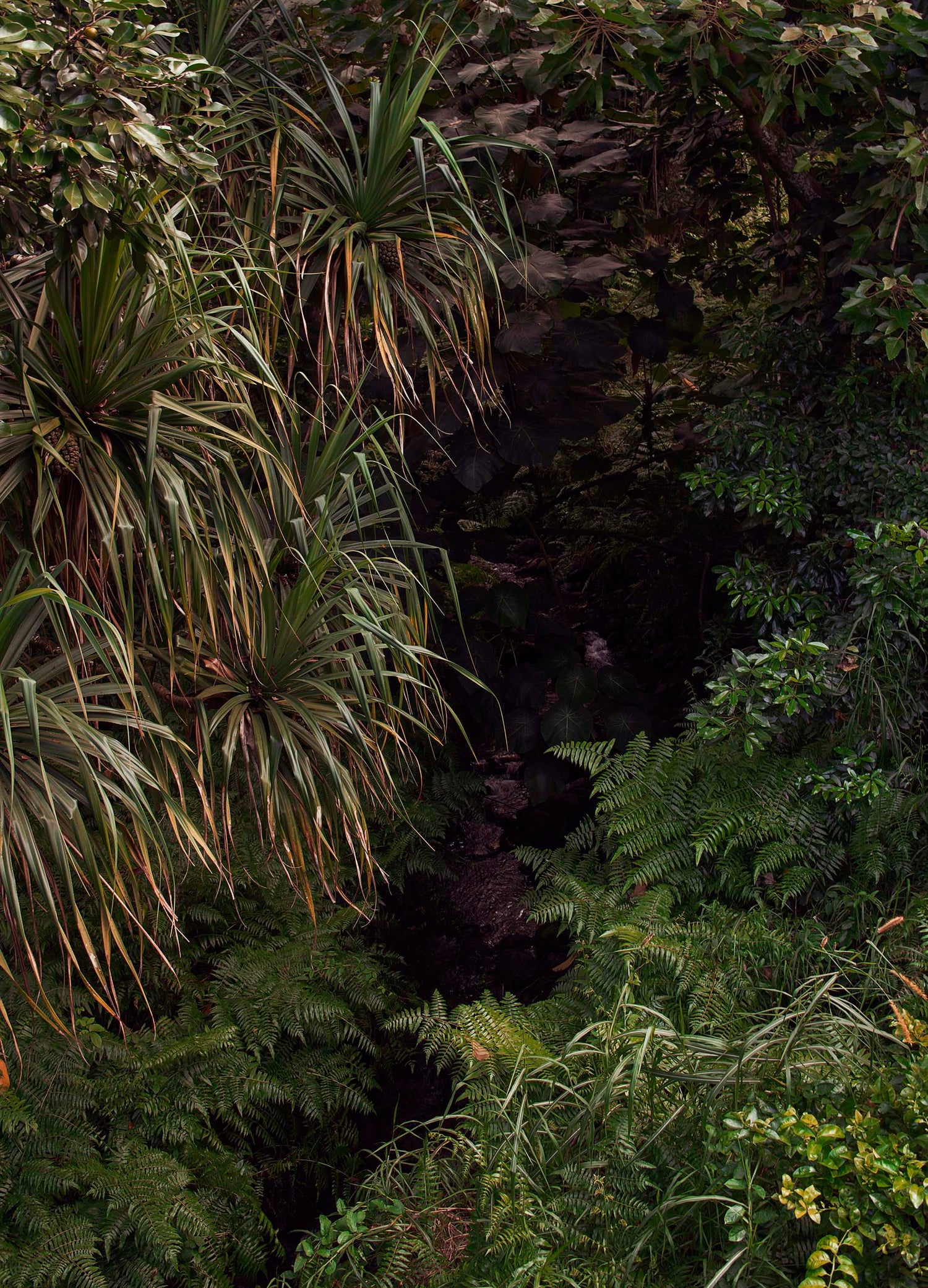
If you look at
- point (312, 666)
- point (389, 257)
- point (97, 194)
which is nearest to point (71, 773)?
point (312, 666)

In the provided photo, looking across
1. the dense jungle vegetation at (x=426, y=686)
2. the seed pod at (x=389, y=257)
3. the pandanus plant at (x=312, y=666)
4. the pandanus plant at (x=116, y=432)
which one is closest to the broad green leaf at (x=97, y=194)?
A: the dense jungle vegetation at (x=426, y=686)

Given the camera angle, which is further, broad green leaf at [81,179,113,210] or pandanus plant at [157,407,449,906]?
pandanus plant at [157,407,449,906]

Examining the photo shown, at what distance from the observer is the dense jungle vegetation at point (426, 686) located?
1.93 meters

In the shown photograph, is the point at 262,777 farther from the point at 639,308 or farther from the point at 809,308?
the point at 639,308

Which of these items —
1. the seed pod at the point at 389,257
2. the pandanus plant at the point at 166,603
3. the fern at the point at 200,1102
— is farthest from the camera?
the seed pod at the point at 389,257

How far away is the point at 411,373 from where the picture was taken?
330cm

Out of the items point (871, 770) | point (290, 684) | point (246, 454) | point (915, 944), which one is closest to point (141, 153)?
point (246, 454)

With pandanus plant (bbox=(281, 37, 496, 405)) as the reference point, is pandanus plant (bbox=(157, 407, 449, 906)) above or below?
below

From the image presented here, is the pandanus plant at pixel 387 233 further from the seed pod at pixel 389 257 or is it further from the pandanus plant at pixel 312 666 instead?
the pandanus plant at pixel 312 666

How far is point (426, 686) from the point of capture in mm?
2527

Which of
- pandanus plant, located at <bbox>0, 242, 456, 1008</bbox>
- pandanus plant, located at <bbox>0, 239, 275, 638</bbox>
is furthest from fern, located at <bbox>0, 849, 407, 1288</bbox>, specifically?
pandanus plant, located at <bbox>0, 239, 275, 638</bbox>

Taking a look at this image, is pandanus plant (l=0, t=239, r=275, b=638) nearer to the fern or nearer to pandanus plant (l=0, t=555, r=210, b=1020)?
pandanus plant (l=0, t=555, r=210, b=1020)

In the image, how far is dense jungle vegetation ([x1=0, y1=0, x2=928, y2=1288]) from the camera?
1.93m

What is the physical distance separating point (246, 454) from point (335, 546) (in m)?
0.42
